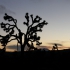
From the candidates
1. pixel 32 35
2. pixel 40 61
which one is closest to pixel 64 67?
pixel 40 61

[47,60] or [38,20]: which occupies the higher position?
[38,20]

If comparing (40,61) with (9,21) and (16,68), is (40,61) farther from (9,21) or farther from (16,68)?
(9,21)

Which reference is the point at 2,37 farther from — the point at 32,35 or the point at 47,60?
the point at 47,60

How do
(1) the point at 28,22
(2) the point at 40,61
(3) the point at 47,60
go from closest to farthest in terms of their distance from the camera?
(2) the point at 40,61 < (3) the point at 47,60 < (1) the point at 28,22

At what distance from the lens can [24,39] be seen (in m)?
38.3

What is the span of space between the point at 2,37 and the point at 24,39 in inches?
176

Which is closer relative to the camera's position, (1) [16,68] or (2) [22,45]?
(1) [16,68]

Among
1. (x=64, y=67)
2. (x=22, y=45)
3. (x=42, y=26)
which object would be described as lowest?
(x=64, y=67)

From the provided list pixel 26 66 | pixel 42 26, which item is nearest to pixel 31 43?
pixel 42 26

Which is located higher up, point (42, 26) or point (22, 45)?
point (42, 26)

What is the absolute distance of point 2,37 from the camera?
3831 cm

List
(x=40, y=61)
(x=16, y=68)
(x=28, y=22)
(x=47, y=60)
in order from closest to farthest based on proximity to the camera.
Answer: (x=16, y=68) → (x=40, y=61) → (x=47, y=60) → (x=28, y=22)

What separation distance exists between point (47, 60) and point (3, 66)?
8.48 m

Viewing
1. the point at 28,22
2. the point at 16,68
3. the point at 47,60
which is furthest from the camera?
the point at 28,22
